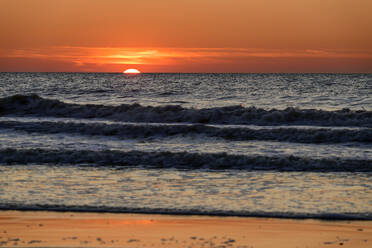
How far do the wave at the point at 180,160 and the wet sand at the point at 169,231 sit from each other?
15.7 ft

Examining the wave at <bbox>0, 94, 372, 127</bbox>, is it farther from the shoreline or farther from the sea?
the shoreline

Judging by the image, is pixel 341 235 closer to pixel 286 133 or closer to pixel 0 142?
pixel 286 133

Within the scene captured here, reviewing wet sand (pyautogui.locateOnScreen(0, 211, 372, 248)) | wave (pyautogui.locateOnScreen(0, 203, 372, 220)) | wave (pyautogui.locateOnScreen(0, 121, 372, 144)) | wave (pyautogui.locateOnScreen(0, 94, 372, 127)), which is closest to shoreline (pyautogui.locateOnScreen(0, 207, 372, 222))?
wave (pyautogui.locateOnScreen(0, 203, 372, 220))

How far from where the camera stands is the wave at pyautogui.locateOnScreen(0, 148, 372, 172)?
13500 millimetres

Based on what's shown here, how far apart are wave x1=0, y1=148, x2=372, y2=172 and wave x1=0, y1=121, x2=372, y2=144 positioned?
4.32m

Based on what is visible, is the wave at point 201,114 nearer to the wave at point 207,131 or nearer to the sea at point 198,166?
the sea at point 198,166

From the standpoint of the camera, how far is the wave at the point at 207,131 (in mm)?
18297

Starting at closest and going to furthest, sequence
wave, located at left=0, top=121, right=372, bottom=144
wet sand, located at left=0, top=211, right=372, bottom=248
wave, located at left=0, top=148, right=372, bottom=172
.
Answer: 1. wet sand, located at left=0, top=211, right=372, bottom=248
2. wave, located at left=0, top=148, right=372, bottom=172
3. wave, located at left=0, top=121, right=372, bottom=144

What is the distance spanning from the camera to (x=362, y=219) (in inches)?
347

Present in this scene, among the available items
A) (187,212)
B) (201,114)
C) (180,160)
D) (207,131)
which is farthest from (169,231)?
(201,114)

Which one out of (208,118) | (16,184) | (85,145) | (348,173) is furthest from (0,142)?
(348,173)

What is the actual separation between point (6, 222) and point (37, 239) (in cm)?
126

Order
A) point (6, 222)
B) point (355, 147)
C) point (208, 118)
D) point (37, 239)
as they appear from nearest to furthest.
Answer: point (37, 239) → point (6, 222) → point (355, 147) → point (208, 118)

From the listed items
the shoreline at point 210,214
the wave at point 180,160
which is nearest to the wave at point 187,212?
the shoreline at point 210,214
